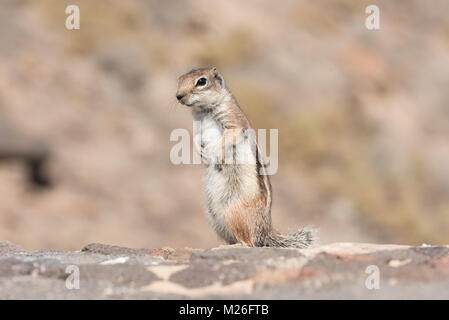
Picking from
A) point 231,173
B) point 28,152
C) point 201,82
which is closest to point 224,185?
point 231,173

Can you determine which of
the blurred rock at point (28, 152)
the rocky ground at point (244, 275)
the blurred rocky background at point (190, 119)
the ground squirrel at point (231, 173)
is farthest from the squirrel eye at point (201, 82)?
the blurred rock at point (28, 152)

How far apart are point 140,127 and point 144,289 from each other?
16072mm

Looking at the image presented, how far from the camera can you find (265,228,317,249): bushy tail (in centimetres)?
878

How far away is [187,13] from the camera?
26.8m

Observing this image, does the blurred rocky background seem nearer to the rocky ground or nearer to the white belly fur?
the white belly fur

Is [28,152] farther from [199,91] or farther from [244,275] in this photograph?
[244,275]

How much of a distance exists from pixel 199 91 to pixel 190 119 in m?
13.2

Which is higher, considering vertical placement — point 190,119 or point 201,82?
point 190,119

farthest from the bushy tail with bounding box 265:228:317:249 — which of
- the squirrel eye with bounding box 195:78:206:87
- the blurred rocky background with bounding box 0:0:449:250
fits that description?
the blurred rocky background with bounding box 0:0:449:250

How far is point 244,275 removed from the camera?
635 centimetres

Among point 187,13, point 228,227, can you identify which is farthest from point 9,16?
point 228,227

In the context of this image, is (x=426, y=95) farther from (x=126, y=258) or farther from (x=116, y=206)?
(x=126, y=258)

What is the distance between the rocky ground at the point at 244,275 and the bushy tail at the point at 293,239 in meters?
1.59

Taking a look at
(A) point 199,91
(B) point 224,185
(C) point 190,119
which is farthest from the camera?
(C) point 190,119
